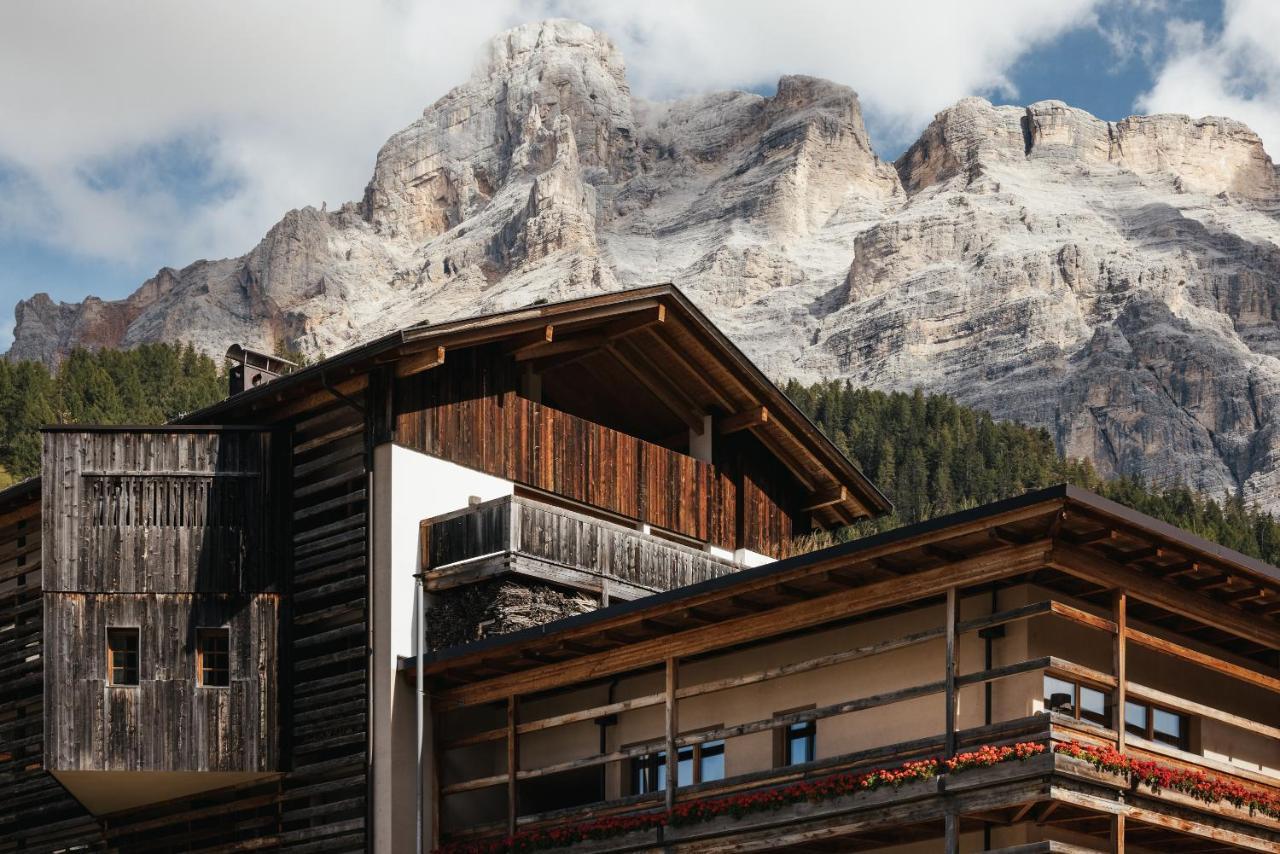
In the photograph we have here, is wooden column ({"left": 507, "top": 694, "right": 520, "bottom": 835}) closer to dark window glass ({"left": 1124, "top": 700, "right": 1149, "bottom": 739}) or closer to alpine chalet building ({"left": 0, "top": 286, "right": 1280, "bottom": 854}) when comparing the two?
alpine chalet building ({"left": 0, "top": 286, "right": 1280, "bottom": 854})

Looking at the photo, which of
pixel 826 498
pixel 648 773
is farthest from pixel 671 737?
pixel 826 498

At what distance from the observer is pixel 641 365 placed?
32.7m

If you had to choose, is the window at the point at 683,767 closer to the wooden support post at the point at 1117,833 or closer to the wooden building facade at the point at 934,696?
the wooden building facade at the point at 934,696

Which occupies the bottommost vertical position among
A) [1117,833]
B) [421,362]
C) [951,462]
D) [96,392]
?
[1117,833]

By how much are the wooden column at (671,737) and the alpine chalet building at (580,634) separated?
39 mm

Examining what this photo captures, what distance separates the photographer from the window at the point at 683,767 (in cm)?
2512

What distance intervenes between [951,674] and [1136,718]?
3.38 metres

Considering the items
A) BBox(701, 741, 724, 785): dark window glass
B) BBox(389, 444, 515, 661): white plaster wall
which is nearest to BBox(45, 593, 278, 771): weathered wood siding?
BBox(389, 444, 515, 661): white plaster wall

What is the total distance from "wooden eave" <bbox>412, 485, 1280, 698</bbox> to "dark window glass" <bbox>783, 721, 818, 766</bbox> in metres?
1.36

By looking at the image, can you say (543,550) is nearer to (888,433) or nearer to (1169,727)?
(1169,727)

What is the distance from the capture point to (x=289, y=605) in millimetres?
28656

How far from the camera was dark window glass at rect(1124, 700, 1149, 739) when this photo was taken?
22766mm

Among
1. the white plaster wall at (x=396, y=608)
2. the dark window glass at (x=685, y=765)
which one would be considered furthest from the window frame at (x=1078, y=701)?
the white plaster wall at (x=396, y=608)

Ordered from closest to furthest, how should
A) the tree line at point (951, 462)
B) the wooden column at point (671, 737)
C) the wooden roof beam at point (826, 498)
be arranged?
the wooden column at point (671, 737), the wooden roof beam at point (826, 498), the tree line at point (951, 462)
